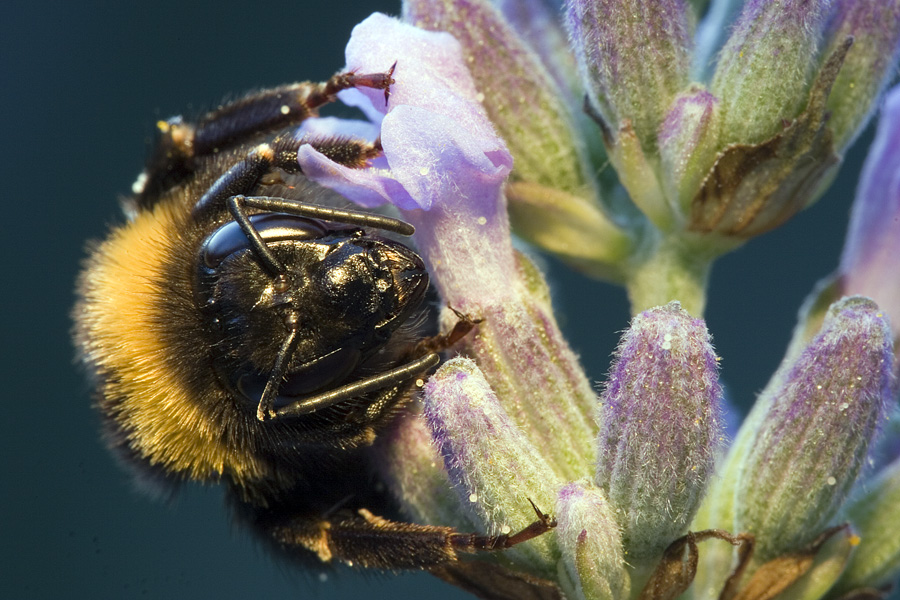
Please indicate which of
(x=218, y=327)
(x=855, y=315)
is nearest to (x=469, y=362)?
(x=218, y=327)

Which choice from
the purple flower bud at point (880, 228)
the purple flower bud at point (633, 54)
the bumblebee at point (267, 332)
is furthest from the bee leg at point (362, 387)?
the purple flower bud at point (880, 228)

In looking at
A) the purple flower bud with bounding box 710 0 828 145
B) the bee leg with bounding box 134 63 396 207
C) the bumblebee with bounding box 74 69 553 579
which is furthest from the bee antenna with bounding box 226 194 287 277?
the purple flower bud with bounding box 710 0 828 145

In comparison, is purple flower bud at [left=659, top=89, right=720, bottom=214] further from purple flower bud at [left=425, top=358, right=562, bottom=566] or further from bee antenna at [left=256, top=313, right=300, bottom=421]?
bee antenna at [left=256, top=313, right=300, bottom=421]

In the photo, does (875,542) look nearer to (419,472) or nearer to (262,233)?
(419,472)

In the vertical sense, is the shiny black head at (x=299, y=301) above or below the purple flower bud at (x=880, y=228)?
above

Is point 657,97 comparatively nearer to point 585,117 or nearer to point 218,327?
point 585,117

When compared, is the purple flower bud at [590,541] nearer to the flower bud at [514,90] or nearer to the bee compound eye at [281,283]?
the bee compound eye at [281,283]
